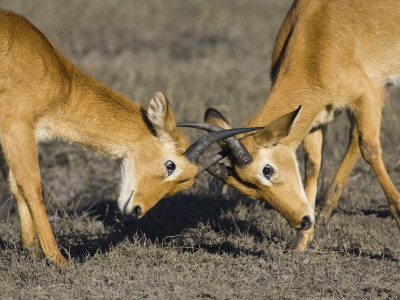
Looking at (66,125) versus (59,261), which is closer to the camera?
(59,261)

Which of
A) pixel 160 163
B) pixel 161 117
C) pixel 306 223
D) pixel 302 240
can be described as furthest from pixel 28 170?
pixel 302 240

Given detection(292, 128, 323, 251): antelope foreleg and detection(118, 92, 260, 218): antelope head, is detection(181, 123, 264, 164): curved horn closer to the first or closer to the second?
detection(118, 92, 260, 218): antelope head

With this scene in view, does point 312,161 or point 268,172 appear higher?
point 268,172

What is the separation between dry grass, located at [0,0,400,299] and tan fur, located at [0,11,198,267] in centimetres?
55

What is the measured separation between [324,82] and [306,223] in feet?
4.79

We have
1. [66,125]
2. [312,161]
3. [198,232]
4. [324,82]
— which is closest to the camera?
[66,125]

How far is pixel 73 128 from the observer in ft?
21.5

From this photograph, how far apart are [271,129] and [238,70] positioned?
7144mm

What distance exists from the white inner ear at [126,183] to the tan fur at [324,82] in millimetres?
924

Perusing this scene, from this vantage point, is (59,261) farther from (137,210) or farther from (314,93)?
(314,93)

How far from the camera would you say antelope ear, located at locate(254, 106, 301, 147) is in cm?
632

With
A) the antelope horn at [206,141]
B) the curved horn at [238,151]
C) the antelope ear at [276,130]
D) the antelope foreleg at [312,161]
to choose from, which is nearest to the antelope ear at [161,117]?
the curved horn at [238,151]

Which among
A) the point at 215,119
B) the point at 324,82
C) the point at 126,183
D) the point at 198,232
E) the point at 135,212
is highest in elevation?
the point at 324,82

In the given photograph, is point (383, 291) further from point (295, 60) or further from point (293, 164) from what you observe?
point (295, 60)
